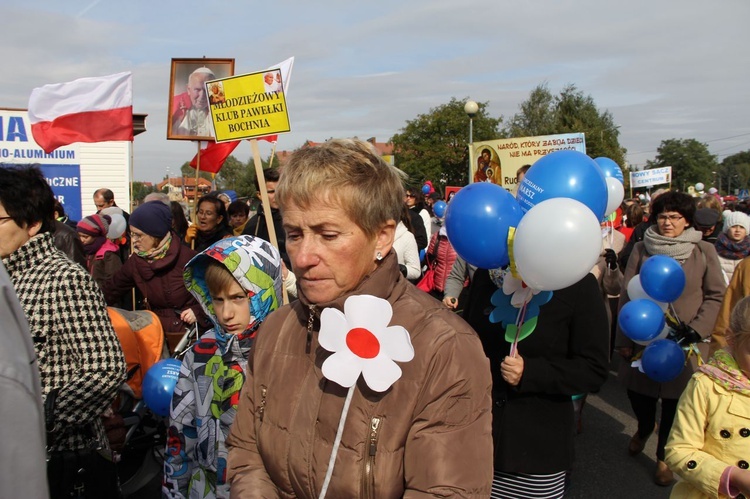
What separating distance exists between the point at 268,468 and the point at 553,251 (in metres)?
1.23

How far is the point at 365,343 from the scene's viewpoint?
4.98 feet

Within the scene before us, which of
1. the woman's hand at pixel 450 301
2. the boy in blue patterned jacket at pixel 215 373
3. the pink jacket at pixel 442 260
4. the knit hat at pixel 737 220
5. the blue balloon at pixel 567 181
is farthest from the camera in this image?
the pink jacket at pixel 442 260

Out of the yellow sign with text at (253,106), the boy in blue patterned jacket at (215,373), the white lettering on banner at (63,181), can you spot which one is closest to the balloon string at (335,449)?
the boy in blue patterned jacket at (215,373)

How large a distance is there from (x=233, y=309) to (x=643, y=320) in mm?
2807

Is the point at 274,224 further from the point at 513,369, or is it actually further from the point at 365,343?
the point at 365,343

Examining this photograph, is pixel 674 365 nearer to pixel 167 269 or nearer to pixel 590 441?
pixel 590 441

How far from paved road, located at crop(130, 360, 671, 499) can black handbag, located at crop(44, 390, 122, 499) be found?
1.76 m

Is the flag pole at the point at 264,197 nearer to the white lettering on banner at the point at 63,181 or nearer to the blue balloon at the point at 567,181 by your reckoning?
the blue balloon at the point at 567,181

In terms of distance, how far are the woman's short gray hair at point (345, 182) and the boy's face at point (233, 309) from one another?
1.01 metres

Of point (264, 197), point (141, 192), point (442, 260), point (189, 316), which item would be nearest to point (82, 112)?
point (189, 316)

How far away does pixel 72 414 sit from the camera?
8.14ft

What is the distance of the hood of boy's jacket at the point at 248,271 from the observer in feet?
8.46

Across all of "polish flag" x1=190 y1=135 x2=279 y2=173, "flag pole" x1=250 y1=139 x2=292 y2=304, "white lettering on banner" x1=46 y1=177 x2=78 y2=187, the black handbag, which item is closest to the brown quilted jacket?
the black handbag

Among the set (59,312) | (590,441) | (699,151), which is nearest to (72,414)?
(59,312)
